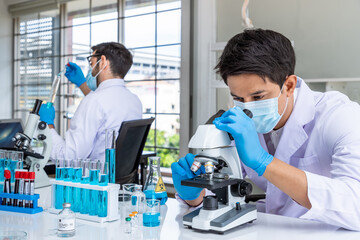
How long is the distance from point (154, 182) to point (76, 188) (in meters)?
Answer: 0.28

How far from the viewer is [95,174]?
1.29 m

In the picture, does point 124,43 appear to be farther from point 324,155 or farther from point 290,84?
point 324,155

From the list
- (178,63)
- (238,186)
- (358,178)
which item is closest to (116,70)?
(178,63)

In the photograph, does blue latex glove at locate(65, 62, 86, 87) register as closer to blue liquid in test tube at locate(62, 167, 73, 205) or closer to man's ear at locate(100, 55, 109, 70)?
man's ear at locate(100, 55, 109, 70)

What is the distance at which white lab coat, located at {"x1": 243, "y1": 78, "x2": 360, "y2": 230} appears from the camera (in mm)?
1177

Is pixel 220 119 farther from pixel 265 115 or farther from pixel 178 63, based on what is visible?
pixel 178 63

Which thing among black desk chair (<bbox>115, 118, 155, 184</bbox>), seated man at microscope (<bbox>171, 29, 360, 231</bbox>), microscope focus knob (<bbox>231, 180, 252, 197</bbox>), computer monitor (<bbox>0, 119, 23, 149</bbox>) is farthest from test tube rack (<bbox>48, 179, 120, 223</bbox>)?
computer monitor (<bbox>0, 119, 23, 149</bbox>)

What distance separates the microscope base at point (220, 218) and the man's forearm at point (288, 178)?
125mm

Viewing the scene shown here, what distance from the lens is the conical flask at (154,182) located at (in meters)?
1.41

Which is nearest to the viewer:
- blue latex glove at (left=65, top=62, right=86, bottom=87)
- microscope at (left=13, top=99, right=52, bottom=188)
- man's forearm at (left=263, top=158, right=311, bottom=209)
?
man's forearm at (left=263, top=158, right=311, bottom=209)

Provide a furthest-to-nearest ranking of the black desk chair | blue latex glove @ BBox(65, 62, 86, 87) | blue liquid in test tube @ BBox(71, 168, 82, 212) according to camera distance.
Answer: blue latex glove @ BBox(65, 62, 86, 87), the black desk chair, blue liquid in test tube @ BBox(71, 168, 82, 212)

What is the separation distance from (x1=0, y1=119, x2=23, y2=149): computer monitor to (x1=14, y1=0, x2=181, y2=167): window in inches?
35.1

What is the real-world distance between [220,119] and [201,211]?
0.28 meters

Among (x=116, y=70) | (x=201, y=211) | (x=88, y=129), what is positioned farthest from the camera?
(x=116, y=70)
